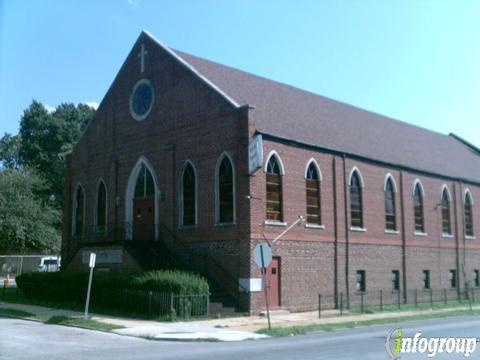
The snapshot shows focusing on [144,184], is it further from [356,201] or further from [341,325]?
[341,325]

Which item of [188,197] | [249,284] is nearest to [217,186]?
[188,197]

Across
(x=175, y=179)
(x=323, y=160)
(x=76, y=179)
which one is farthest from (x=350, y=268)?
(x=76, y=179)

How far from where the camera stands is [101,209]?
33875mm

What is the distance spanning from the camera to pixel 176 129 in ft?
95.9

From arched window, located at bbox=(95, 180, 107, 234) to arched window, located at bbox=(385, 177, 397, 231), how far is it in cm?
1520

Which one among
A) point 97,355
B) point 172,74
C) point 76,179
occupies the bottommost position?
point 97,355

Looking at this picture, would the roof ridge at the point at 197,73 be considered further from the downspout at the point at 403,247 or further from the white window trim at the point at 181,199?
the downspout at the point at 403,247

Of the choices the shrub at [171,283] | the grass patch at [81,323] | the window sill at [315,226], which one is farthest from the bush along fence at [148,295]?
the window sill at [315,226]

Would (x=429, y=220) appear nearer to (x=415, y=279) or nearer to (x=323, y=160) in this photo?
(x=415, y=279)

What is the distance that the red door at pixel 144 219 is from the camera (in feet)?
98.6

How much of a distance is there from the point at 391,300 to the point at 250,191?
11814 mm

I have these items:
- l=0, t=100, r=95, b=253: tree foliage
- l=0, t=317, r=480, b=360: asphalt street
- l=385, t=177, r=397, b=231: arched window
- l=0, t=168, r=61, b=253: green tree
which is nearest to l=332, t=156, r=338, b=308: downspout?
l=385, t=177, r=397, b=231: arched window

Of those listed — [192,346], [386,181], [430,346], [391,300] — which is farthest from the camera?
[386,181]

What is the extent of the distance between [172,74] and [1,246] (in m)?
36.9
